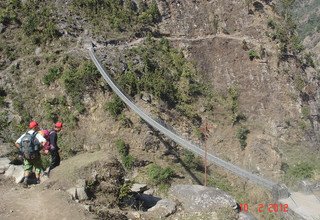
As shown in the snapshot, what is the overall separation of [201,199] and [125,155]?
17.2m

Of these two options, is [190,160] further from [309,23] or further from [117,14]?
[309,23]

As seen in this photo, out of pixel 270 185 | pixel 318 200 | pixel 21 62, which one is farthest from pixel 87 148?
pixel 318 200

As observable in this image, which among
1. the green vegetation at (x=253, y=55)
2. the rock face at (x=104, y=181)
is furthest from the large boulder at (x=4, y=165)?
the green vegetation at (x=253, y=55)

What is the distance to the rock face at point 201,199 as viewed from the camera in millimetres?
14738

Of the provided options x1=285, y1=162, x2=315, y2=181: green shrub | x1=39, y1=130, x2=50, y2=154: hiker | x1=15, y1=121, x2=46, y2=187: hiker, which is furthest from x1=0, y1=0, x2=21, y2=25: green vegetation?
x1=285, y1=162, x2=315, y2=181: green shrub

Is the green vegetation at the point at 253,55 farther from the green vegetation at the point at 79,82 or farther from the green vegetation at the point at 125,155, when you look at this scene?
the green vegetation at the point at 125,155

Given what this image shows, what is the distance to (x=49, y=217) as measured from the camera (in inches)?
467

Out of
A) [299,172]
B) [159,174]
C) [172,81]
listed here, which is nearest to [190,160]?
[159,174]

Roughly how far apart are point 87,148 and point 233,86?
1686 centimetres

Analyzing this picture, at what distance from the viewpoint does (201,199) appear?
1505 centimetres

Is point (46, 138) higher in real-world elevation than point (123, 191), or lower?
higher

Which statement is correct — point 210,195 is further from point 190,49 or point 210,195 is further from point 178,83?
point 190,49

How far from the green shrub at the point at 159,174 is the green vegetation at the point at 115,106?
17.1 feet

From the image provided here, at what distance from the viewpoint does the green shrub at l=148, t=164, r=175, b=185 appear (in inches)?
1171
